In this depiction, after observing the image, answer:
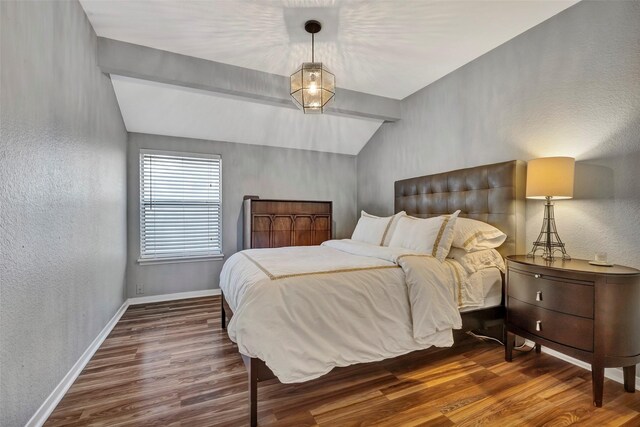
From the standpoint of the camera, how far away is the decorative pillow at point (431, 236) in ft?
7.53

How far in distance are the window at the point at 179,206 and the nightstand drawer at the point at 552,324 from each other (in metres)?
3.52

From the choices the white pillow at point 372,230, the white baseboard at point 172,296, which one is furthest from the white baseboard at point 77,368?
the white pillow at point 372,230

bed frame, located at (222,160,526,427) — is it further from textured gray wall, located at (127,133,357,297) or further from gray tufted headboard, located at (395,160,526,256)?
textured gray wall, located at (127,133,357,297)

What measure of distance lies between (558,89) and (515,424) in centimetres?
239

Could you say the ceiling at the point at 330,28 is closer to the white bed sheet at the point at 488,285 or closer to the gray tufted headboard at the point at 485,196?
the gray tufted headboard at the point at 485,196

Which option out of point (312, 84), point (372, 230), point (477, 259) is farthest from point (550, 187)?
point (312, 84)

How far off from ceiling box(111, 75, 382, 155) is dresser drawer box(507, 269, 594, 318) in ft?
9.51

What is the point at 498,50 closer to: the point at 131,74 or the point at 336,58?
the point at 336,58

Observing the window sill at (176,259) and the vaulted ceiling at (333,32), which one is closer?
the vaulted ceiling at (333,32)

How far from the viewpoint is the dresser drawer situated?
173cm

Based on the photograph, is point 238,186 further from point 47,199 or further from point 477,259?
point 477,259

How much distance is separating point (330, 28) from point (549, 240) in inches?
94.6

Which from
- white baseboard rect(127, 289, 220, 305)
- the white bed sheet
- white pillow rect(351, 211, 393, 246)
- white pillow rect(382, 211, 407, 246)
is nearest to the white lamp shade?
the white bed sheet

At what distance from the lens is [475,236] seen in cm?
237
